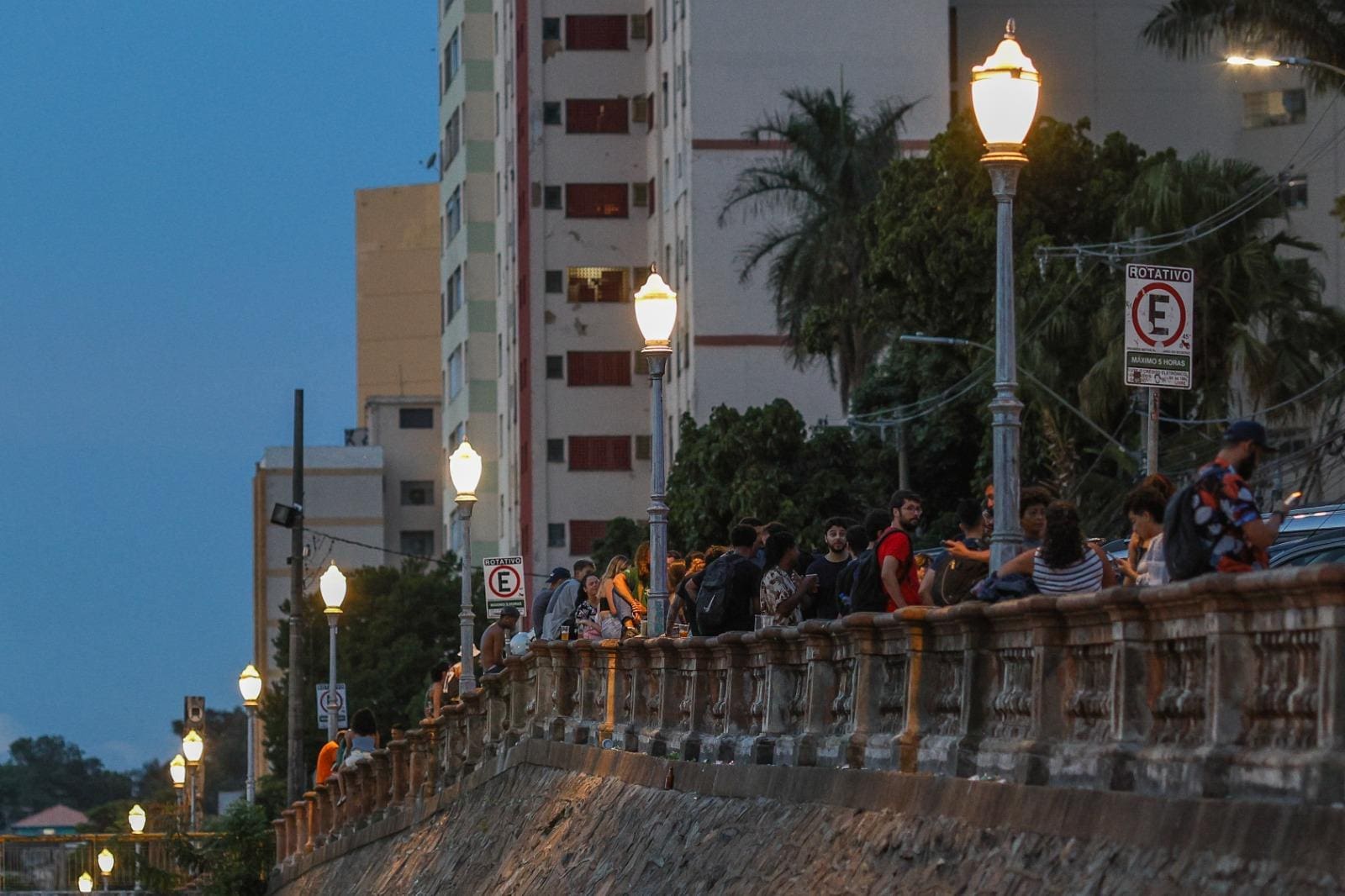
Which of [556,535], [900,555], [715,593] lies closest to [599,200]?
[556,535]

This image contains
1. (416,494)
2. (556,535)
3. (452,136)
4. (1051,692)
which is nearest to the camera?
(1051,692)

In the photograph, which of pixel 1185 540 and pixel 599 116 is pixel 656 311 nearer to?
pixel 1185 540

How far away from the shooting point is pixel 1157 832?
1053 cm

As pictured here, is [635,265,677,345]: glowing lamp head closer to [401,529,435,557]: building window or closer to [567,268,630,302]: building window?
[567,268,630,302]: building window

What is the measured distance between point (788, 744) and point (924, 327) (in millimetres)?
38856

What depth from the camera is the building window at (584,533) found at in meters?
88.2

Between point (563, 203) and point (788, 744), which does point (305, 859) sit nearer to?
point (788, 744)

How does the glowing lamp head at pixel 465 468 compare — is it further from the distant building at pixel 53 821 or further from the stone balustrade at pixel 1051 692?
the distant building at pixel 53 821

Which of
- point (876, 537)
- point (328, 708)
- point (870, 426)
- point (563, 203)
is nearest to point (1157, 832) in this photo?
point (876, 537)

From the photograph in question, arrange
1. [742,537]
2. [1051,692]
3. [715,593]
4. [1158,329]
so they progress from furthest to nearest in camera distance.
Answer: [715,593]
[1158,329]
[742,537]
[1051,692]

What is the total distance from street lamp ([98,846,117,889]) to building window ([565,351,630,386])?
25920mm

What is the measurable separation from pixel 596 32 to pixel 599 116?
9.10 ft

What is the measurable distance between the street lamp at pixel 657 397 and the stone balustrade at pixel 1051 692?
562mm

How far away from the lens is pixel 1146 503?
1337 cm
